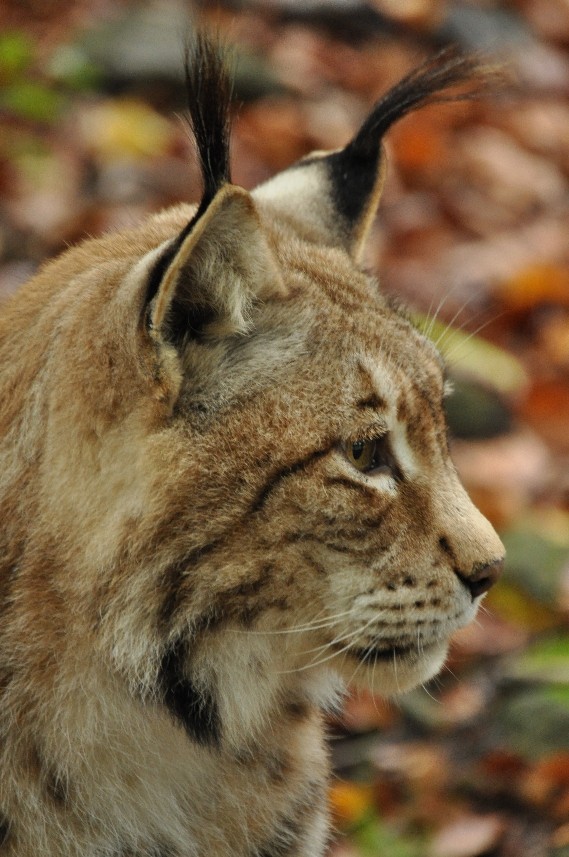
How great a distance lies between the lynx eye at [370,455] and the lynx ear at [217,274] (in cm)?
38

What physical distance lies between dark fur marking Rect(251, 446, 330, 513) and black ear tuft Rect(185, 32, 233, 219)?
624mm

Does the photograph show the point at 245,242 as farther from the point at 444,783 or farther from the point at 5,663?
the point at 444,783

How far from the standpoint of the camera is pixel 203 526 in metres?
2.98

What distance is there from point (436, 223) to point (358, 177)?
444cm

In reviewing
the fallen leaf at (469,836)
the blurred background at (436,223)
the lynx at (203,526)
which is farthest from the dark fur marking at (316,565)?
the fallen leaf at (469,836)

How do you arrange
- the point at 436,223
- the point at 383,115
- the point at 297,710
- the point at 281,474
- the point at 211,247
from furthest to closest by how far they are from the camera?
the point at 436,223
the point at 383,115
the point at 297,710
the point at 281,474
the point at 211,247

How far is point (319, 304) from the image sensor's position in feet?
10.8

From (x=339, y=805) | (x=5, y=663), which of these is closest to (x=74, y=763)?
(x=5, y=663)

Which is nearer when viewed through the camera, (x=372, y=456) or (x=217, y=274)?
(x=217, y=274)

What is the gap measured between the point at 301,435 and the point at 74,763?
0.92 meters

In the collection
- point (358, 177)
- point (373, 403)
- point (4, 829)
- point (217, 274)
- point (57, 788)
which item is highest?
point (358, 177)

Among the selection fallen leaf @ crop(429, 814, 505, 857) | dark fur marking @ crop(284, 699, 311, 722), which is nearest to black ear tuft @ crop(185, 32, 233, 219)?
dark fur marking @ crop(284, 699, 311, 722)

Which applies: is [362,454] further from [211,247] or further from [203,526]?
[211,247]

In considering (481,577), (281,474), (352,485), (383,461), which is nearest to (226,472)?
(281,474)
